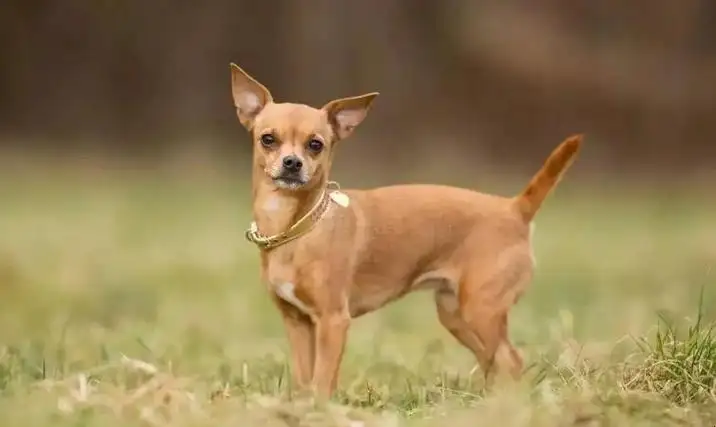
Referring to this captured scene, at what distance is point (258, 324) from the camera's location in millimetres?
1786

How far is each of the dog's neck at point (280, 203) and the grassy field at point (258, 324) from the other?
0.77 feet

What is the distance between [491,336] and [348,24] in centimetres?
66

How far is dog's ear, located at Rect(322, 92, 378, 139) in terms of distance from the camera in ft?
4.79

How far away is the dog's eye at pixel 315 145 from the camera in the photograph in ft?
4.67

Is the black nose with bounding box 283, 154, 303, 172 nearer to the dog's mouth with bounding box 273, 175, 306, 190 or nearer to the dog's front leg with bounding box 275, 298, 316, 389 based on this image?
the dog's mouth with bounding box 273, 175, 306, 190

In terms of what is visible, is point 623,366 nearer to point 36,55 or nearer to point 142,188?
point 142,188

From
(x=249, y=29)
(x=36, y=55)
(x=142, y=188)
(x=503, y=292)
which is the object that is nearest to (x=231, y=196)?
(x=142, y=188)

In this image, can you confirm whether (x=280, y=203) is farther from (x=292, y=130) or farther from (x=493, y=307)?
(x=493, y=307)

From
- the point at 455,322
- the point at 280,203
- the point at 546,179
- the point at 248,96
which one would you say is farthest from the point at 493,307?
the point at 248,96

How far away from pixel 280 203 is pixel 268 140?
0.30ft

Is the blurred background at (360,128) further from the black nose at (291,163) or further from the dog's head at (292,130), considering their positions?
the black nose at (291,163)

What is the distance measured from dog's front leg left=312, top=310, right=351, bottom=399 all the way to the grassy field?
34 mm

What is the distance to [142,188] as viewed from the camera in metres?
1.92

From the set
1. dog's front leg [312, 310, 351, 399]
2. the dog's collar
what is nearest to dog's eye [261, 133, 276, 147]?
the dog's collar
